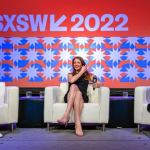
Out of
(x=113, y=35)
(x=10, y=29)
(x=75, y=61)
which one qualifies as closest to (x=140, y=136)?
(x=75, y=61)

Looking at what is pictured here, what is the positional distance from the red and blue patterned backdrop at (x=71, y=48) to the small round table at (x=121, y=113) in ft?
2.56

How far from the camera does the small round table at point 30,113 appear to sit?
13.6 feet

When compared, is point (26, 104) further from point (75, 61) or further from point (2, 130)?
point (75, 61)

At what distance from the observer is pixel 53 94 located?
12.8 feet

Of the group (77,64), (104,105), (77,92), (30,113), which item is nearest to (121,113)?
(104,105)

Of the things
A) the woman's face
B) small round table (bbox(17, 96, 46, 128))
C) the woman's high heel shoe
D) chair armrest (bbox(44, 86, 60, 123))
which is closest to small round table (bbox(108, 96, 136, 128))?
the woman's face

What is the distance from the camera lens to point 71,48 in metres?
4.93

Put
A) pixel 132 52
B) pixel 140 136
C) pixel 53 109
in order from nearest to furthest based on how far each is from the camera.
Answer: pixel 140 136, pixel 53 109, pixel 132 52

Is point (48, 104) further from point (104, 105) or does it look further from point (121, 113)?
point (121, 113)

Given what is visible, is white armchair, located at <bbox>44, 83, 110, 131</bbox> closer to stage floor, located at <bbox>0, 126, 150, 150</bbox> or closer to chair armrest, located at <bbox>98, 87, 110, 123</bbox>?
chair armrest, located at <bbox>98, 87, 110, 123</bbox>

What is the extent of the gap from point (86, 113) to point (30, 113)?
0.96 m

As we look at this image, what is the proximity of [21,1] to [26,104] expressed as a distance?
81.6 inches

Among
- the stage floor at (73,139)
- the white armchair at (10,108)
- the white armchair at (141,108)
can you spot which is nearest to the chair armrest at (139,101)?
the white armchair at (141,108)

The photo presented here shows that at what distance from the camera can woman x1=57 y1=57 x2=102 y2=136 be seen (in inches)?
142
